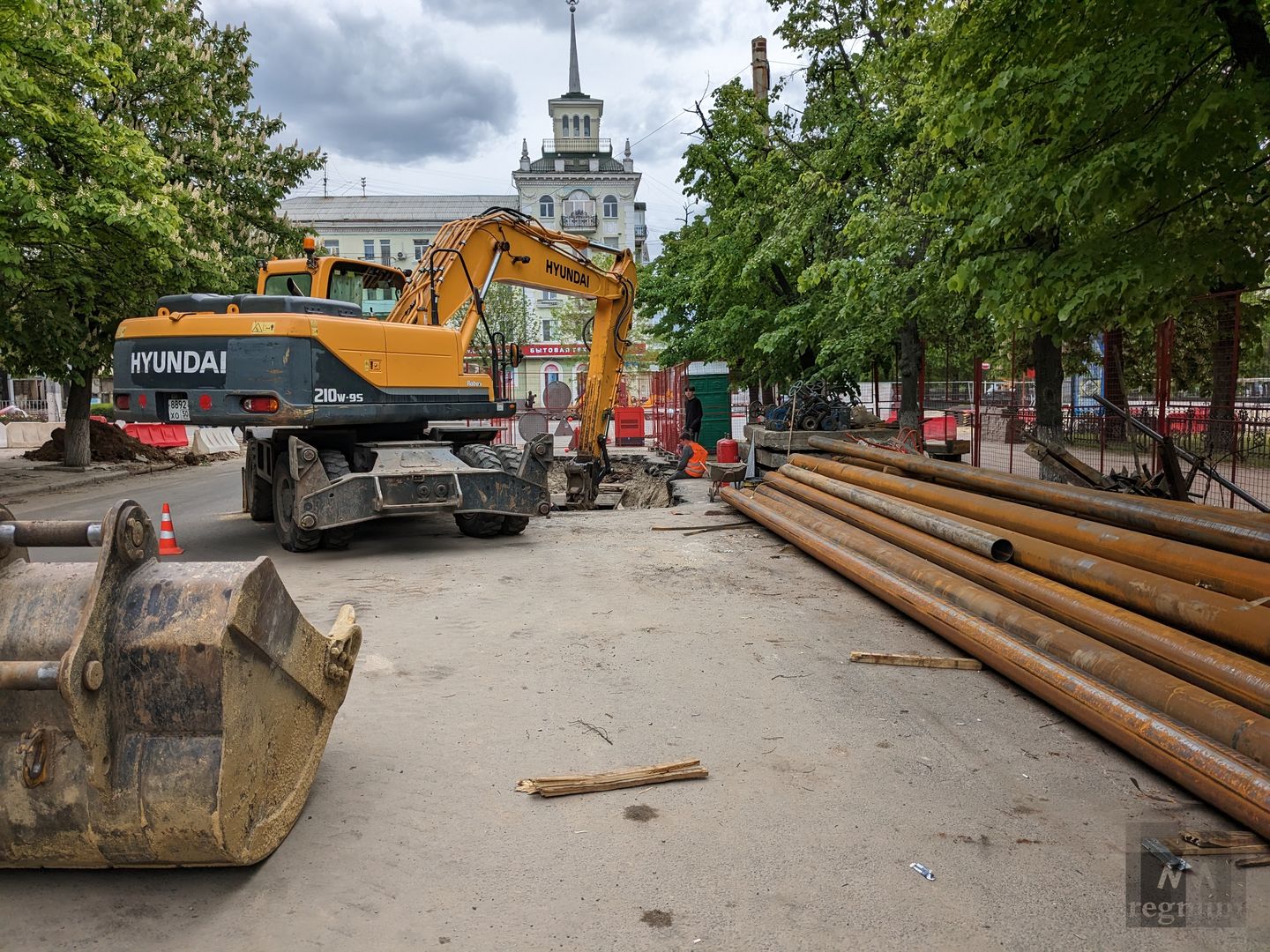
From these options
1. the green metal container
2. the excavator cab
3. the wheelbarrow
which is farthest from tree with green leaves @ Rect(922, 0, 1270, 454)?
the green metal container

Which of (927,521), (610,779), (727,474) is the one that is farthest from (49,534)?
(727,474)

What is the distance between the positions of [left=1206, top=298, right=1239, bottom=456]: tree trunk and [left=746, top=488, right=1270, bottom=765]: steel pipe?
4.71 metres

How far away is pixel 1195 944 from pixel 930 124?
7.21 meters

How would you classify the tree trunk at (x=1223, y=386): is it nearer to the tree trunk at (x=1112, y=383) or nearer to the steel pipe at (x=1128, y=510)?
the tree trunk at (x=1112, y=383)

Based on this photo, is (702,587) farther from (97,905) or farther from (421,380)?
(97,905)

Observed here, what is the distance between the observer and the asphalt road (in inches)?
114

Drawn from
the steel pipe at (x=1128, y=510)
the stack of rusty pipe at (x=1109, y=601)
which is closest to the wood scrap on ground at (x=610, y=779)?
the stack of rusty pipe at (x=1109, y=601)

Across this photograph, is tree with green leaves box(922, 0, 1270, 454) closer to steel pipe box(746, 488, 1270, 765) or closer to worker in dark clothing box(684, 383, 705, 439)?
steel pipe box(746, 488, 1270, 765)

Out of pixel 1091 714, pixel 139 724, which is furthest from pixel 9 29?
pixel 1091 714

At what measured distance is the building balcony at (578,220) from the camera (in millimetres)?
73625

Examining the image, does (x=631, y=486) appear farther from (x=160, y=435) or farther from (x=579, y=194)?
(x=579, y=194)

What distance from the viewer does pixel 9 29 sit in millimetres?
11805

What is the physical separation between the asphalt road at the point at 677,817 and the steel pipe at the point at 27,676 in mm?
846

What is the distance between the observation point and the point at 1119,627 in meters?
4.75
